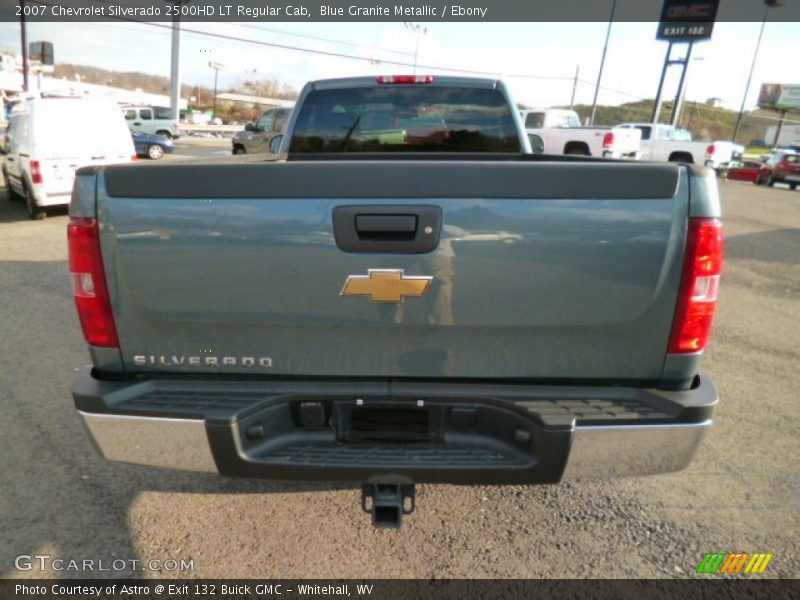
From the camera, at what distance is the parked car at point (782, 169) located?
82.8ft

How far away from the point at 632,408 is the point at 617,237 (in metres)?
0.62

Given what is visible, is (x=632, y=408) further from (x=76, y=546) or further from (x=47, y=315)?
(x=47, y=315)

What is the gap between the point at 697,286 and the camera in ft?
5.82

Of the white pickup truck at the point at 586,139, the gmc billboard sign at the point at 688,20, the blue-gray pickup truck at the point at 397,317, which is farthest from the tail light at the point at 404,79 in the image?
the gmc billboard sign at the point at 688,20

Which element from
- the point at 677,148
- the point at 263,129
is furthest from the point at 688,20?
the point at 263,129

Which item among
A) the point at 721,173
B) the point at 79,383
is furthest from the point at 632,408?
the point at 721,173

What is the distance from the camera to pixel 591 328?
1837mm

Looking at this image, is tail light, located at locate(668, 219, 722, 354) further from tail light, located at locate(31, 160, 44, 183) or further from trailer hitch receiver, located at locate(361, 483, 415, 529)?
tail light, located at locate(31, 160, 44, 183)

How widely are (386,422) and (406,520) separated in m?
0.84

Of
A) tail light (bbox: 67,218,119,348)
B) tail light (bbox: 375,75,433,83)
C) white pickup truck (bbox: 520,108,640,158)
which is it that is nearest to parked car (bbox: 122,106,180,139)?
white pickup truck (bbox: 520,108,640,158)

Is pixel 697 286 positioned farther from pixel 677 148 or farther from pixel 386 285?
pixel 677 148

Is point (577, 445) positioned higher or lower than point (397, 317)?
lower

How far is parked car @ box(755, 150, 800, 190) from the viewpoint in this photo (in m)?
25.2

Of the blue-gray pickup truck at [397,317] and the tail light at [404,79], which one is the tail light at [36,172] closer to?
the tail light at [404,79]
